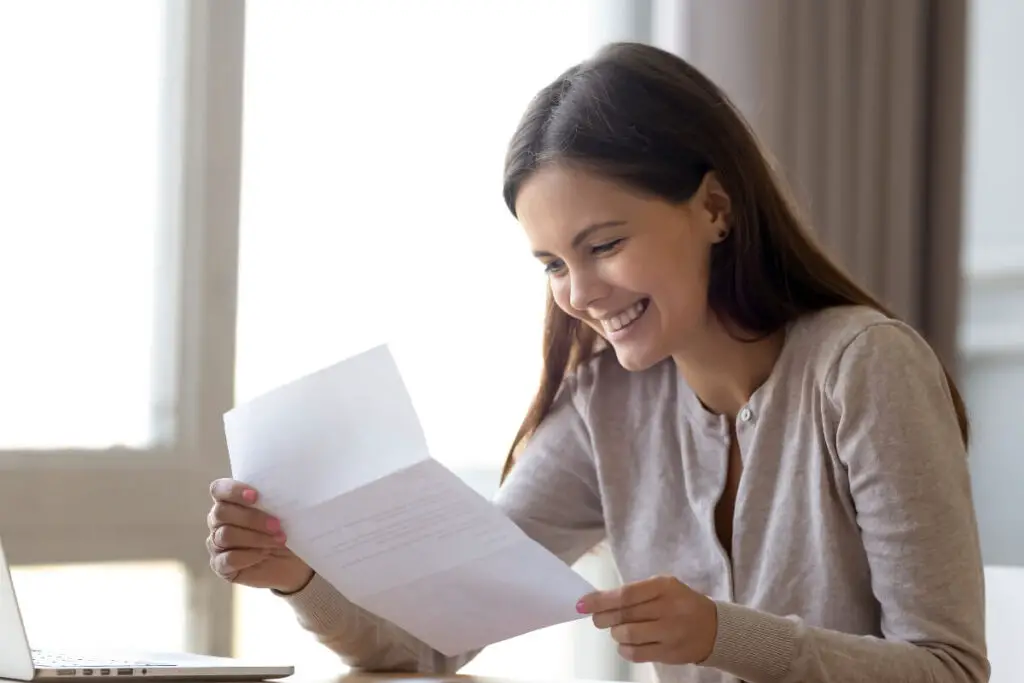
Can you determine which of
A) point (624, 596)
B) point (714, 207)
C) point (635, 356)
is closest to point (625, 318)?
point (635, 356)

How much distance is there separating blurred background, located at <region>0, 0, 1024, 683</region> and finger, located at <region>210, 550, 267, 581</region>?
2.32 ft

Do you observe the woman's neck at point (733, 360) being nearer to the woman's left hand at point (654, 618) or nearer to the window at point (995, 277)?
the woman's left hand at point (654, 618)

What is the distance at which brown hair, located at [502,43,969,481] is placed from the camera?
4.62 ft

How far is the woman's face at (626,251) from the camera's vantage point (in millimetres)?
1400

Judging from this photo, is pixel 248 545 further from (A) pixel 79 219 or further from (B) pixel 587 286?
(A) pixel 79 219

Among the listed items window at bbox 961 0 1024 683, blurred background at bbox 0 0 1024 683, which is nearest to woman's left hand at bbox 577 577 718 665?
blurred background at bbox 0 0 1024 683

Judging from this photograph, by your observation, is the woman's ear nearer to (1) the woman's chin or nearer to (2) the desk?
(1) the woman's chin

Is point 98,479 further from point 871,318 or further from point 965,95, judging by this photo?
point 965,95

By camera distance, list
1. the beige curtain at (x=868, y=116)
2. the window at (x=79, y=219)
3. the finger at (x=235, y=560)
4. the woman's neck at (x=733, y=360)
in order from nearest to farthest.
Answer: the finger at (x=235, y=560) → the woman's neck at (x=733, y=360) → the window at (x=79, y=219) → the beige curtain at (x=868, y=116)

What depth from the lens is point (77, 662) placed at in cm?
115

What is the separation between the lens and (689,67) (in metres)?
1.47

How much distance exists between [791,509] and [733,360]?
7.7 inches


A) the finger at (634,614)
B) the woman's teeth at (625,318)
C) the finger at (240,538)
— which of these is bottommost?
the finger at (634,614)

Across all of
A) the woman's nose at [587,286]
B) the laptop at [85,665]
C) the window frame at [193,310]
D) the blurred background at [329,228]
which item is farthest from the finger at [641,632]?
the window frame at [193,310]
